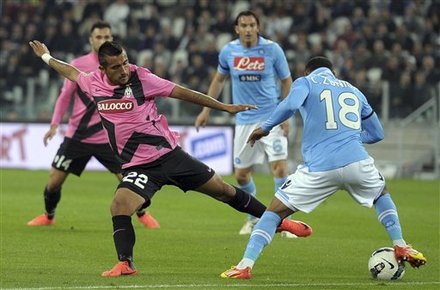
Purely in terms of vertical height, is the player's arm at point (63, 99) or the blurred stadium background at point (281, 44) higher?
the player's arm at point (63, 99)

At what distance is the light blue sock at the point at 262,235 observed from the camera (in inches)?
383

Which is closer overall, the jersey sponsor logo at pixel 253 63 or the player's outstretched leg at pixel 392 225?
the player's outstretched leg at pixel 392 225

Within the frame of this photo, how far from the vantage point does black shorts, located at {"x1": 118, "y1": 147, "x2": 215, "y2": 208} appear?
10086 millimetres

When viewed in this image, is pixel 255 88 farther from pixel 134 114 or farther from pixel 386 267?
pixel 386 267

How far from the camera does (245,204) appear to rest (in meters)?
10.7

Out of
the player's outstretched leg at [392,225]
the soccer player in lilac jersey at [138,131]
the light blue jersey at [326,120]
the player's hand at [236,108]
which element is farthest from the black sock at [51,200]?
the player's outstretched leg at [392,225]

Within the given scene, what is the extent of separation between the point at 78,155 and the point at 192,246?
244 cm

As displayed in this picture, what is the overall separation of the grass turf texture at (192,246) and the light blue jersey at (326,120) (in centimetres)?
113

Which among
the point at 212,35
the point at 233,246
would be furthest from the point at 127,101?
the point at 212,35

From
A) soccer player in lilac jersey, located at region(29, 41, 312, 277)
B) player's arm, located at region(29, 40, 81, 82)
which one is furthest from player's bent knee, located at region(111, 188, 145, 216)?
player's arm, located at region(29, 40, 81, 82)

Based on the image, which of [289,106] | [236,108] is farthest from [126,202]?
[289,106]

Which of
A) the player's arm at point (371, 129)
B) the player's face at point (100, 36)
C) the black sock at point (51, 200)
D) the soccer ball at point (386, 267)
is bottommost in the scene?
the black sock at point (51, 200)

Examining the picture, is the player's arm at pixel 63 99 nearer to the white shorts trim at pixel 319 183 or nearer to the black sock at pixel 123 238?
the black sock at pixel 123 238

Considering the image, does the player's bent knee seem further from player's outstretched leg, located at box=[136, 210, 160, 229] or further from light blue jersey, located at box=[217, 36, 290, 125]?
player's outstretched leg, located at box=[136, 210, 160, 229]
